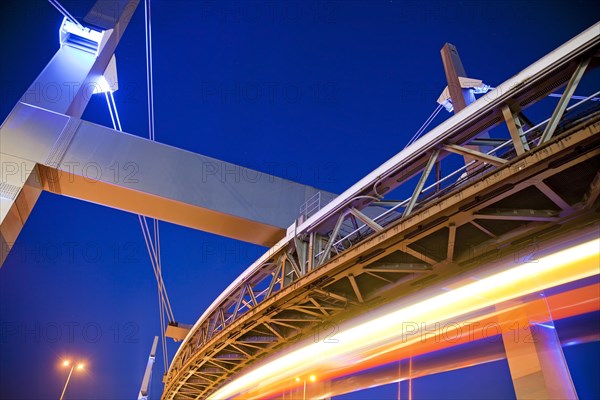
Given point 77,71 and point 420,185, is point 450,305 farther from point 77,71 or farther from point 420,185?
point 77,71

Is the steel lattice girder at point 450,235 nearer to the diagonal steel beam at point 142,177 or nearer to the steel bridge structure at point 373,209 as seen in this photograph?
the steel bridge structure at point 373,209

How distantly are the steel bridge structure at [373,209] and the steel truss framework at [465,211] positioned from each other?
0.02 metres

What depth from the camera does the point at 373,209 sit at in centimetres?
1179

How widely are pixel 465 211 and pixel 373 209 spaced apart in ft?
22.8

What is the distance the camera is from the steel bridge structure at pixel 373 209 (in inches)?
175

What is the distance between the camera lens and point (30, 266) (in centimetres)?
4488

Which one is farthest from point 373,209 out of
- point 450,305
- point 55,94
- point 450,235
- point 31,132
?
point 55,94

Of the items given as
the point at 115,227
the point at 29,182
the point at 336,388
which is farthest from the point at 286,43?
the point at 336,388

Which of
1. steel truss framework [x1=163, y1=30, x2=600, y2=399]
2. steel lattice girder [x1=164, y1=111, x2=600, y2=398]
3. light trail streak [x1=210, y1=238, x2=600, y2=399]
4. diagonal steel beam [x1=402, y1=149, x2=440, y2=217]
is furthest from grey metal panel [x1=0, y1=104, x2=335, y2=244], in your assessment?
diagonal steel beam [x1=402, y1=149, x2=440, y2=217]

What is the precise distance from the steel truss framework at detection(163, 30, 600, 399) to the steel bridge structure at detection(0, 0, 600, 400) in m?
0.02

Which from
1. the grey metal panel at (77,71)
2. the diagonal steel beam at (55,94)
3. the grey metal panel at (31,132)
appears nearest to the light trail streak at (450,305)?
the diagonal steel beam at (55,94)

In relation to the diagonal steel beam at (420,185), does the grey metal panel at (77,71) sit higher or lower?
higher

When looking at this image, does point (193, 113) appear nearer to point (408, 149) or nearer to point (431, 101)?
point (431, 101)

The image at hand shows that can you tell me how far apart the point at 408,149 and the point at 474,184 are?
172 cm
